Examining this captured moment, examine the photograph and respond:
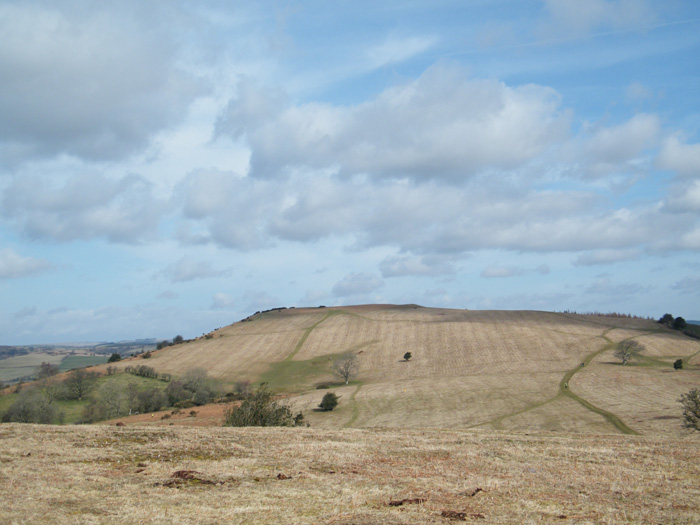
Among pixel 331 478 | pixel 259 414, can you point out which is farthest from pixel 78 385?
pixel 331 478

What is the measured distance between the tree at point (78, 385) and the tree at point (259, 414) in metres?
54.2

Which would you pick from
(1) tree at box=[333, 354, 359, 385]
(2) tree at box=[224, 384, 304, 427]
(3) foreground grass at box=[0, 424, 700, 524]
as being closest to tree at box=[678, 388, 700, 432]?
(3) foreground grass at box=[0, 424, 700, 524]

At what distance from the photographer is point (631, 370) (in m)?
76.1

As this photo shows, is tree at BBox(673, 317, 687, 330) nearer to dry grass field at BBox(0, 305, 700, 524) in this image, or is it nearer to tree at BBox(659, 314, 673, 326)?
tree at BBox(659, 314, 673, 326)

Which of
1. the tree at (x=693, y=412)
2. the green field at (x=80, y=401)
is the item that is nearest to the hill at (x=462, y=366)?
the tree at (x=693, y=412)

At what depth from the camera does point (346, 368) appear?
87750 millimetres

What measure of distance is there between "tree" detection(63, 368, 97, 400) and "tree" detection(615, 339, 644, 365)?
88.8 meters

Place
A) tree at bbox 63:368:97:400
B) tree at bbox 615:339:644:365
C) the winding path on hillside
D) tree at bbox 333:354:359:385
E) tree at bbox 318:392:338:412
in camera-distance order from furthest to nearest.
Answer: tree at bbox 333:354:359:385 → tree at bbox 615:339:644:365 → tree at bbox 63:368:97:400 → tree at bbox 318:392:338:412 → the winding path on hillside

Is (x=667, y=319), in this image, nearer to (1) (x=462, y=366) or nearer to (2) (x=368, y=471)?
(1) (x=462, y=366)

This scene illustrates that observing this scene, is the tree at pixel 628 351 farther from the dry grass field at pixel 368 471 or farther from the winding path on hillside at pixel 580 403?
the dry grass field at pixel 368 471

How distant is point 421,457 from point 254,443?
7.77 meters

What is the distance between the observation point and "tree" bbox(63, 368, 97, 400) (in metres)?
78.2

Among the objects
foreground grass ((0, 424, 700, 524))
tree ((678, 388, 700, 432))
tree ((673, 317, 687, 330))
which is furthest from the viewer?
tree ((673, 317, 687, 330))

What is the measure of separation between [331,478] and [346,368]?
7193cm
